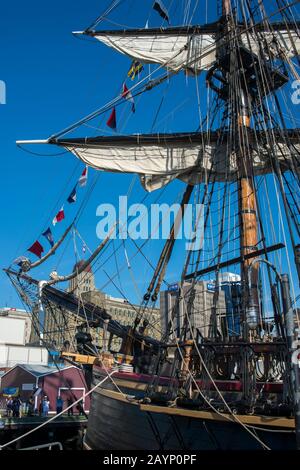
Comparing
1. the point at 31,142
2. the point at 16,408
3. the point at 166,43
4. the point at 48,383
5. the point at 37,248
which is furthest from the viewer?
the point at 48,383

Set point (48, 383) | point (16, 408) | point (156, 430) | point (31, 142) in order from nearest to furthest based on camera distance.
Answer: point (156, 430)
point (31, 142)
point (16, 408)
point (48, 383)

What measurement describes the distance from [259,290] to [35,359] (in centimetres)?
2915

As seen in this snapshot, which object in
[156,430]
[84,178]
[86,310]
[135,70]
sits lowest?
[156,430]

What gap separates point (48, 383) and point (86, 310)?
31.0 ft

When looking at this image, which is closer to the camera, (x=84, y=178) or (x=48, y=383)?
(x=84, y=178)

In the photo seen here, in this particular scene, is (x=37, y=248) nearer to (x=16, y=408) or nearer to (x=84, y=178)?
(x=84, y=178)

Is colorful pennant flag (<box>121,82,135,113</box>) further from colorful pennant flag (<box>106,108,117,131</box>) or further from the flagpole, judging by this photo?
the flagpole

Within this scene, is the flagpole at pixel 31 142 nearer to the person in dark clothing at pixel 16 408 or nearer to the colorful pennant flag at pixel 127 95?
the colorful pennant flag at pixel 127 95

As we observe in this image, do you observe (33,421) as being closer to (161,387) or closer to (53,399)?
(53,399)

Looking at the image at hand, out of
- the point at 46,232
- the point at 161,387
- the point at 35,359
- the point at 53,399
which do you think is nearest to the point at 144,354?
the point at 161,387

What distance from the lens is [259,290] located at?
12633 millimetres

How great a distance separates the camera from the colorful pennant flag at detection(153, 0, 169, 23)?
17480mm

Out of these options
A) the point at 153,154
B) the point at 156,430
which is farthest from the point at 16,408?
the point at 153,154

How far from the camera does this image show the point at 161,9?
17625 mm
